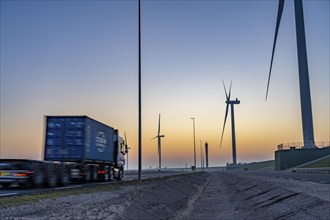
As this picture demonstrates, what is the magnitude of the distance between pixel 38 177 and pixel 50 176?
166 cm

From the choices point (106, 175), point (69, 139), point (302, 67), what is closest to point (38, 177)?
point (69, 139)

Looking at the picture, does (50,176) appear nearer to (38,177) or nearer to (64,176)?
(38,177)

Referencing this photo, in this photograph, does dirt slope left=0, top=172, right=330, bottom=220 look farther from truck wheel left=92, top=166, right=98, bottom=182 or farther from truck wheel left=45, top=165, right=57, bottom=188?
truck wheel left=92, top=166, right=98, bottom=182

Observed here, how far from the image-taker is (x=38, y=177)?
24141 millimetres

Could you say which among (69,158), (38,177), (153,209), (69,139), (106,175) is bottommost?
(153,209)

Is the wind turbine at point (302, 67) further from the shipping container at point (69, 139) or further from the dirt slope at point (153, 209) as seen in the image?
the dirt slope at point (153, 209)

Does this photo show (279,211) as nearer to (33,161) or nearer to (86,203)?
(86,203)

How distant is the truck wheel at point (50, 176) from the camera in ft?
83.3

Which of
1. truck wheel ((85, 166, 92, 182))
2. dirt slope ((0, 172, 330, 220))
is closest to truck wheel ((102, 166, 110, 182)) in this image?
truck wheel ((85, 166, 92, 182))

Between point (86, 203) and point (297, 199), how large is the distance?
9.14 metres

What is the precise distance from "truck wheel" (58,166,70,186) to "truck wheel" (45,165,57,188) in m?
0.90

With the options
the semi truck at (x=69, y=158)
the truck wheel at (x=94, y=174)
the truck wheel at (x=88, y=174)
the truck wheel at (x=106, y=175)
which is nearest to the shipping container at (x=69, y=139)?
the semi truck at (x=69, y=158)

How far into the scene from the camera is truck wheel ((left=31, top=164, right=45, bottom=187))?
23.6m

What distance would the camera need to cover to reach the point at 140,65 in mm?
35750
